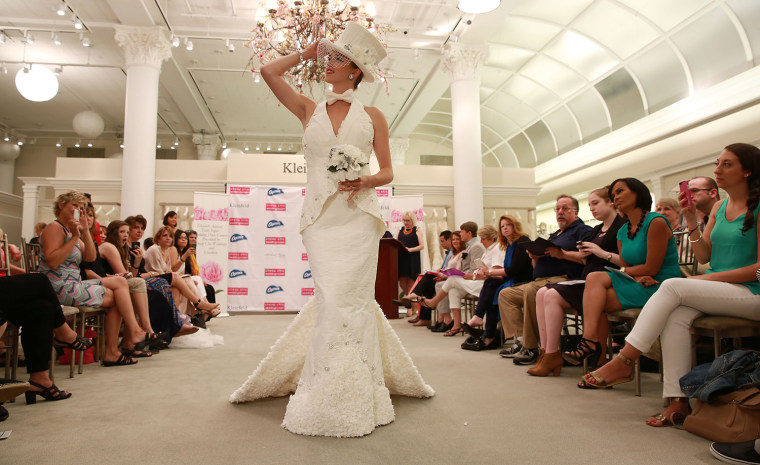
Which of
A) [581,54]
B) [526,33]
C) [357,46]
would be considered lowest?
[357,46]

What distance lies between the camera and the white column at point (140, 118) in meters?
9.02

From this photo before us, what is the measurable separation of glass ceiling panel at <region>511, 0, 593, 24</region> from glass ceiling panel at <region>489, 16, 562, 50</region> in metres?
0.20

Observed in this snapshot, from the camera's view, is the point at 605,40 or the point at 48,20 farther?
the point at 605,40

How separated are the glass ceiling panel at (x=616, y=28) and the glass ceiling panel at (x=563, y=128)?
8.52ft

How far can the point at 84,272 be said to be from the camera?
379 centimetres

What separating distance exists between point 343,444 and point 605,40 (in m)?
10.2

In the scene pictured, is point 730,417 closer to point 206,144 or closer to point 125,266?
point 125,266

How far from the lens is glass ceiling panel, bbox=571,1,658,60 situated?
9047 mm

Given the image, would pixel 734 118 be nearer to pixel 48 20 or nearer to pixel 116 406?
pixel 116 406

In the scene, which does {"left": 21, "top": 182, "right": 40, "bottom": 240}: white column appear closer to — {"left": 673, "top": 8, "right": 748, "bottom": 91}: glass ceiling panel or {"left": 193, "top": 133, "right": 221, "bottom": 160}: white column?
{"left": 193, "top": 133, "right": 221, "bottom": 160}: white column

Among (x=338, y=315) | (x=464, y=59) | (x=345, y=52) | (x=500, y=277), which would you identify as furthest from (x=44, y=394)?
(x=464, y=59)

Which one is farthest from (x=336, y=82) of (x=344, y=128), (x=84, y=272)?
(x=84, y=272)

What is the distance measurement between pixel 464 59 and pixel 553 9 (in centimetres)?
182

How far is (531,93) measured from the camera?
498 inches
